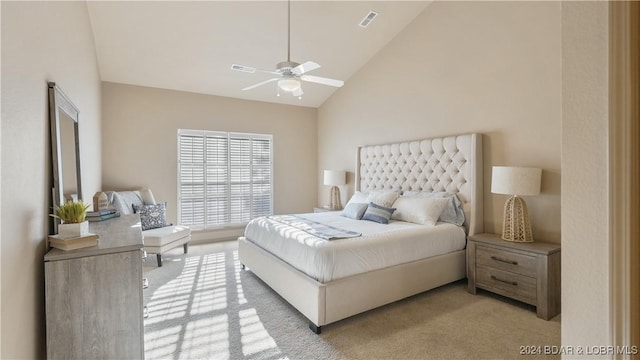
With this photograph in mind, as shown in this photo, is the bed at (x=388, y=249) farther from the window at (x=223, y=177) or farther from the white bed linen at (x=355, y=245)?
the window at (x=223, y=177)

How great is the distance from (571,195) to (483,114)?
9.79ft

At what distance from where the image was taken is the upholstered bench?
3943 millimetres

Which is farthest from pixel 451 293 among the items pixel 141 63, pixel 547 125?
pixel 141 63

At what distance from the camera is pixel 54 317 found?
5.08 ft

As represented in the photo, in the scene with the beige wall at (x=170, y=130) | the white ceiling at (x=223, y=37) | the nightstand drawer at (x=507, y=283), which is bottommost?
the nightstand drawer at (x=507, y=283)

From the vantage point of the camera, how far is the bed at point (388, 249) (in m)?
2.48

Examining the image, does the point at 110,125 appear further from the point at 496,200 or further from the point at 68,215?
the point at 496,200

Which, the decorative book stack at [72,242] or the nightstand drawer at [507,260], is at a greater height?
the decorative book stack at [72,242]

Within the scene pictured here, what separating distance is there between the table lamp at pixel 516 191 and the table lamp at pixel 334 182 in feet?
9.51

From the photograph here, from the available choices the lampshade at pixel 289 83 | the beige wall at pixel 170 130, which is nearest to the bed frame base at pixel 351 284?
the lampshade at pixel 289 83

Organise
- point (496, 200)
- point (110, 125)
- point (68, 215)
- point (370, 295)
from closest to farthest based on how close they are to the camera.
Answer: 1. point (68, 215)
2. point (370, 295)
3. point (496, 200)
4. point (110, 125)

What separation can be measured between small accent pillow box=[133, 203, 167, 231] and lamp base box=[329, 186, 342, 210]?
113 inches

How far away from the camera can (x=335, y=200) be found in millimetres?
5734

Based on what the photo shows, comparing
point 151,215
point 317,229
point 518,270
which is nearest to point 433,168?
point 518,270
